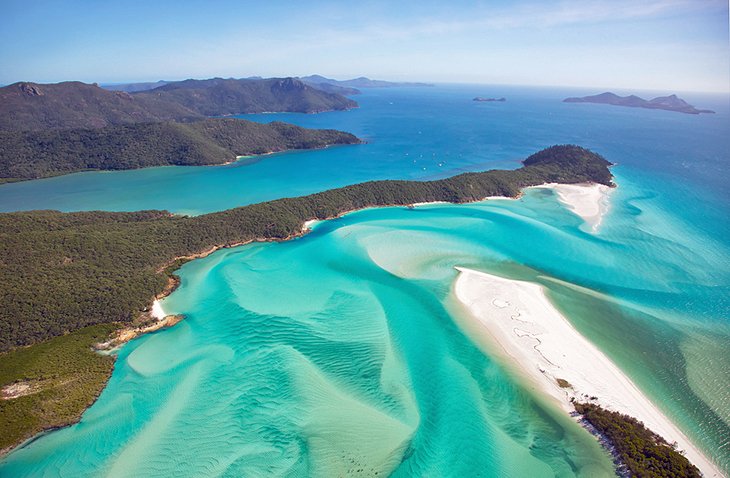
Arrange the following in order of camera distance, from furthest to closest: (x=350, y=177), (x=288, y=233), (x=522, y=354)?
(x=350, y=177)
(x=288, y=233)
(x=522, y=354)

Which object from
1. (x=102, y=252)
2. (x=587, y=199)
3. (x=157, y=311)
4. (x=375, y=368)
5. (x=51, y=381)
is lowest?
(x=375, y=368)

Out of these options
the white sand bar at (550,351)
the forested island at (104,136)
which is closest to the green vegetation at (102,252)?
the white sand bar at (550,351)

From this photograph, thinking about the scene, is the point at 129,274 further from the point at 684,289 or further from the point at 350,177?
the point at 684,289

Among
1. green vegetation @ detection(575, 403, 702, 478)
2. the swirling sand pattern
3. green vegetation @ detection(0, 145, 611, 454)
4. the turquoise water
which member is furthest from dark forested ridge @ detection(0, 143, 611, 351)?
green vegetation @ detection(575, 403, 702, 478)

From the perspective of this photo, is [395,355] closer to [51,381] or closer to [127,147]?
[51,381]

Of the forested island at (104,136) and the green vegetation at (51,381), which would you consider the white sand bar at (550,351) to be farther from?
the forested island at (104,136)

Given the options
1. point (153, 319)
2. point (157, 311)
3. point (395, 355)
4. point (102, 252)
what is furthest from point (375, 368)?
point (102, 252)

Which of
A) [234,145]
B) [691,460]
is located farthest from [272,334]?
[234,145]

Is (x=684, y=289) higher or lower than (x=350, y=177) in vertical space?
lower
